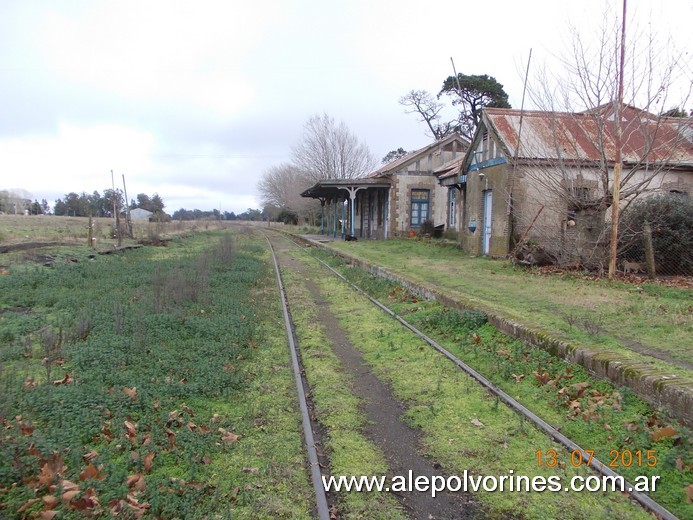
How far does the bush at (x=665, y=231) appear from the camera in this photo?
38.9 feet

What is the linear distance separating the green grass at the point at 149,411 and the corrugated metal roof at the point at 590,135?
10.2m

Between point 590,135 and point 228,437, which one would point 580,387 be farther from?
point 590,135

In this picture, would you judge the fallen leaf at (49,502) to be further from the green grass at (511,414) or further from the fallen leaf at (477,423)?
the fallen leaf at (477,423)

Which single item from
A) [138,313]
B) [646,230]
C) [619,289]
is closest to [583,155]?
[646,230]

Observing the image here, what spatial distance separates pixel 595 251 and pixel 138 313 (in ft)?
35.5

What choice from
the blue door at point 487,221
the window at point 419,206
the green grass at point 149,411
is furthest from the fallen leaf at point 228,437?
the window at point 419,206

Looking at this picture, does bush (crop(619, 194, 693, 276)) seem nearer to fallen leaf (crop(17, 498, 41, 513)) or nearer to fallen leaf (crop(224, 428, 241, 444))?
fallen leaf (crop(224, 428, 241, 444))

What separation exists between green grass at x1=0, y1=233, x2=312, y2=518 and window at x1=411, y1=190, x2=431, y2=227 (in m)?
22.4

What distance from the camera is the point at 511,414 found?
4562 millimetres

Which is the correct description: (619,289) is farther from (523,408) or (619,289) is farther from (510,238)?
(523,408)

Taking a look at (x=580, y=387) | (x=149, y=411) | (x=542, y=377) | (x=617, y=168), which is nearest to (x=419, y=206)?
(x=617, y=168)

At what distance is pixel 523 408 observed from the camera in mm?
4605

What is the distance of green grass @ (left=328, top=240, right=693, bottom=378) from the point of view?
6.00m

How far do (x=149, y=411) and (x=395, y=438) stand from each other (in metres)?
2.19
